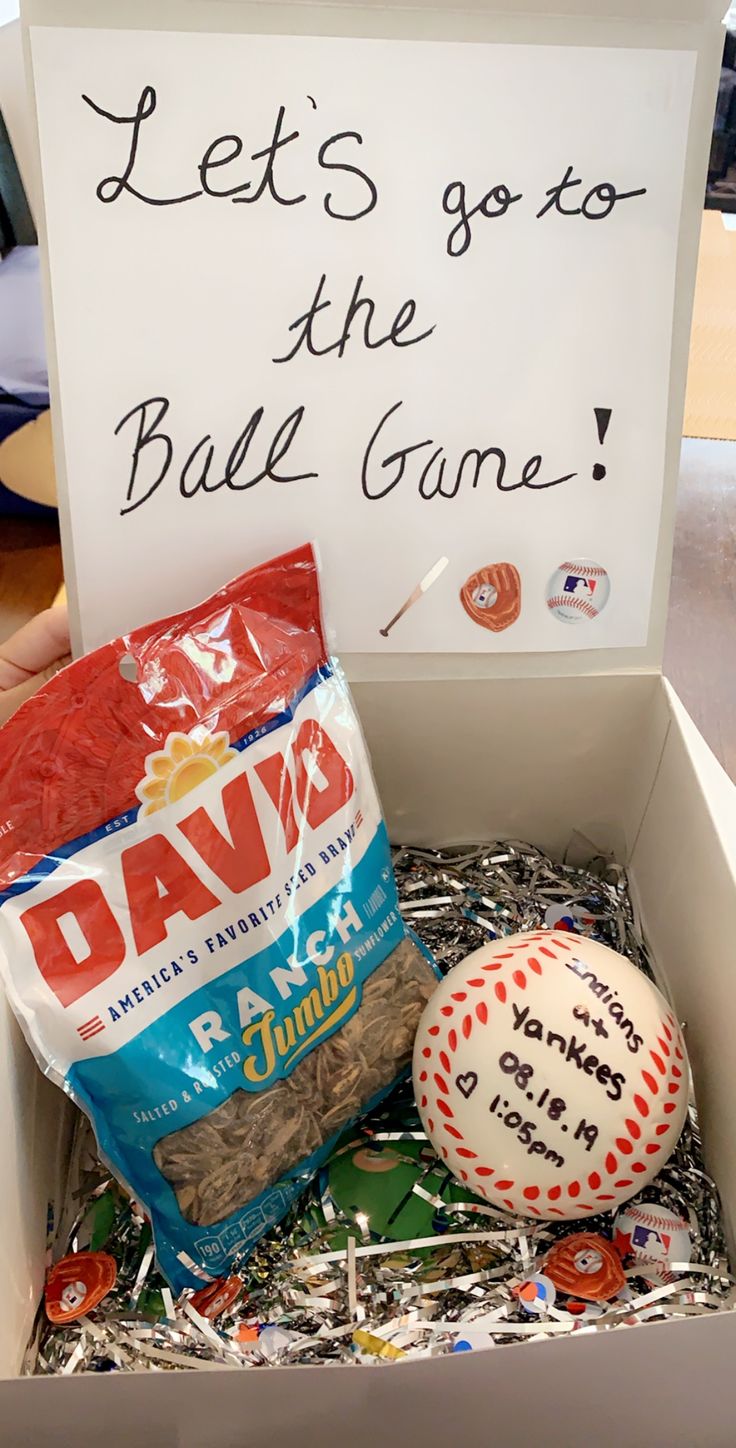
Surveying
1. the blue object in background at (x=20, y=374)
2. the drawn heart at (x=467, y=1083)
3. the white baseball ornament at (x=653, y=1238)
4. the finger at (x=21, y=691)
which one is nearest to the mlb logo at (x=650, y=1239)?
the white baseball ornament at (x=653, y=1238)

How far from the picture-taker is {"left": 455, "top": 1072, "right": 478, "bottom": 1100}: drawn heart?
62 centimetres

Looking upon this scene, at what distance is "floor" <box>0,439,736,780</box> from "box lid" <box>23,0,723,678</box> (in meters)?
0.34

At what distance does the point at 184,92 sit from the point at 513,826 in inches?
23.9

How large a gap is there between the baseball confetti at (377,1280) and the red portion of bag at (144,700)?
10.9 inches

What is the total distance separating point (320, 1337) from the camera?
0.61 m

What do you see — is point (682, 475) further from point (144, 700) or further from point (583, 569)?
point (144, 700)

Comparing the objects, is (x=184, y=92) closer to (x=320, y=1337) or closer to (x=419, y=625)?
(x=419, y=625)

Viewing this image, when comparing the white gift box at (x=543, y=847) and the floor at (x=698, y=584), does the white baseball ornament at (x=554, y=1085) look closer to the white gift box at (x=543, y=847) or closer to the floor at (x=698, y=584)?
the white gift box at (x=543, y=847)

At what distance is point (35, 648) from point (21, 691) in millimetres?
38

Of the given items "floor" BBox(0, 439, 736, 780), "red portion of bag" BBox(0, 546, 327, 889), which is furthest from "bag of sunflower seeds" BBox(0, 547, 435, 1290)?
"floor" BBox(0, 439, 736, 780)

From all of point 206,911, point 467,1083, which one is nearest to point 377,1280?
point 467,1083

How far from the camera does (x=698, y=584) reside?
1.25m

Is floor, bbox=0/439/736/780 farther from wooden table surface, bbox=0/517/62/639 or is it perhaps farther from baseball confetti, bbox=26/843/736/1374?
baseball confetti, bbox=26/843/736/1374

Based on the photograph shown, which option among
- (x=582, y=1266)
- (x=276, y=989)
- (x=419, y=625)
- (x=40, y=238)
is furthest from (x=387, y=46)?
(x=582, y=1266)
